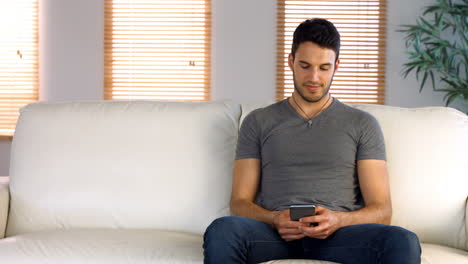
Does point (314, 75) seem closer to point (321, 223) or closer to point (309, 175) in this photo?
point (309, 175)

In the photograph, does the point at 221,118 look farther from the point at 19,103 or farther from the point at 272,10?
the point at 19,103

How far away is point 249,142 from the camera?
2096 mm

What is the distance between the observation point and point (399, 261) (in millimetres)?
1521

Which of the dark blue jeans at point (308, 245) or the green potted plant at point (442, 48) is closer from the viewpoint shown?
the dark blue jeans at point (308, 245)

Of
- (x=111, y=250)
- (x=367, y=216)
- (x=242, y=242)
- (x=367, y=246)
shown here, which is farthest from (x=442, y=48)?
(x=111, y=250)

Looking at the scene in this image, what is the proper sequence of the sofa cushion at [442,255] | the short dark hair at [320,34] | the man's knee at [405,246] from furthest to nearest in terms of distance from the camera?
the short dark hair at [320,34] < the sofa cushion at [442,255] < the man's knee at [405,246]

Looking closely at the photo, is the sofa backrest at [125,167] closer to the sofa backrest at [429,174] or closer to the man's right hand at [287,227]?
the man's right hand at [287,227]

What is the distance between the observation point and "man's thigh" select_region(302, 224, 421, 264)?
1536 mm

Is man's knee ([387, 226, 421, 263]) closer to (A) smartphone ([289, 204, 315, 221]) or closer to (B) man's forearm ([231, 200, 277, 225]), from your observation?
(A) smartphone ([289, 204, 315, 221])

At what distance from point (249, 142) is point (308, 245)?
1.60 ft

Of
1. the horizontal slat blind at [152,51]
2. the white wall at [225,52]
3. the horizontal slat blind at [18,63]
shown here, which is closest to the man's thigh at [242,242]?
the white wall at [225,52]

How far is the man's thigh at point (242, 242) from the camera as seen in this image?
5.39 feet

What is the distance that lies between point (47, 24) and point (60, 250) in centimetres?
377

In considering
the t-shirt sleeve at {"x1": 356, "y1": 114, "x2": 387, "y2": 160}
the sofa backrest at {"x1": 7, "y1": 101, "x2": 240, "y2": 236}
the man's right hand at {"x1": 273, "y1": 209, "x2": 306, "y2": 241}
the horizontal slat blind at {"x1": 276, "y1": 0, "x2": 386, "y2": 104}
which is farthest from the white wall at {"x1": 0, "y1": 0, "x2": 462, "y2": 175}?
the man's right hand at {"x1": 273, "y1": 209, "x2": 306, "y2": 241}
